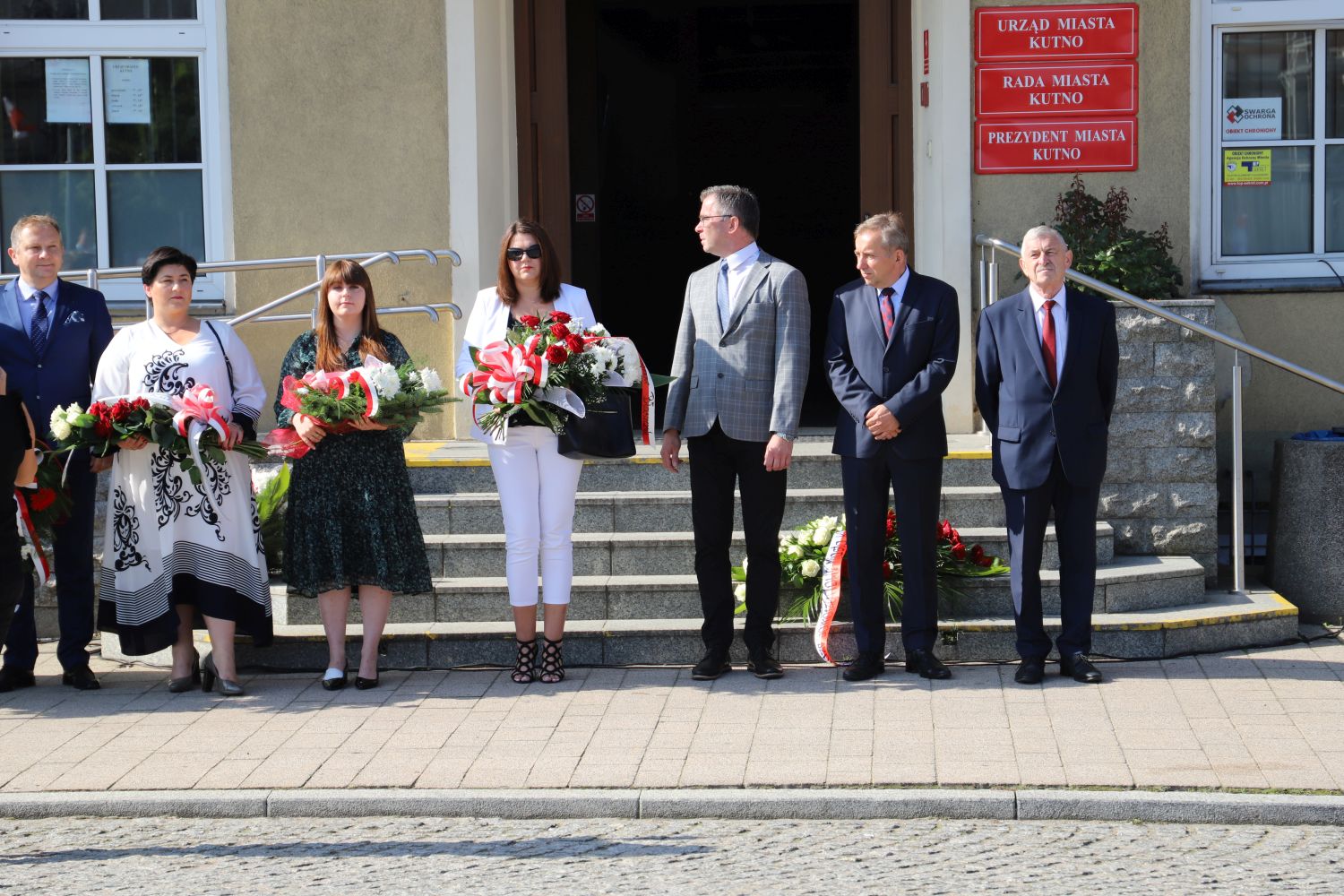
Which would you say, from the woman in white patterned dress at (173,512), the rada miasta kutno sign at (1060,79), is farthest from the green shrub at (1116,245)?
the woman in white patterned dress at (173,512)

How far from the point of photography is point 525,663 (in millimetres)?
7203

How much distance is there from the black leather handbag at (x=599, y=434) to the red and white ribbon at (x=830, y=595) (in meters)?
1.04

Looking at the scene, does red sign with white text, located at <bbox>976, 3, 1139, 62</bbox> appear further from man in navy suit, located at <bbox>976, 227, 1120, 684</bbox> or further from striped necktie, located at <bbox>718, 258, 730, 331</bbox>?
striped necktie, located at <bbox>718, 258, 730, 331</bbox>

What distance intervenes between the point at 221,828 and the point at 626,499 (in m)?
3.21

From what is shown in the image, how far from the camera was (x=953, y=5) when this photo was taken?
938cm

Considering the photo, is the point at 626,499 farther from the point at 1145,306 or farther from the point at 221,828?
the point at 221,828

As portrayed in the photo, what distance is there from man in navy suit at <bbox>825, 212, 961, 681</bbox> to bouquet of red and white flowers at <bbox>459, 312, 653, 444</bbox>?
1.01 meters

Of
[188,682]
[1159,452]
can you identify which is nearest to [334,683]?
[188,682]

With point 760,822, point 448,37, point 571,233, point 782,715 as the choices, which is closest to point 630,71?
point 571,233

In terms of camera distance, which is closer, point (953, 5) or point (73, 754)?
point (73, 754)

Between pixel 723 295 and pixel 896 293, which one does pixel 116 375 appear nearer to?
pixel 723 295

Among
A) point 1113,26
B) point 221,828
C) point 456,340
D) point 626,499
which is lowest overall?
point 221,828

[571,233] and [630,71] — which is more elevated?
[630,71]

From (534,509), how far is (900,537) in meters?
1.56
